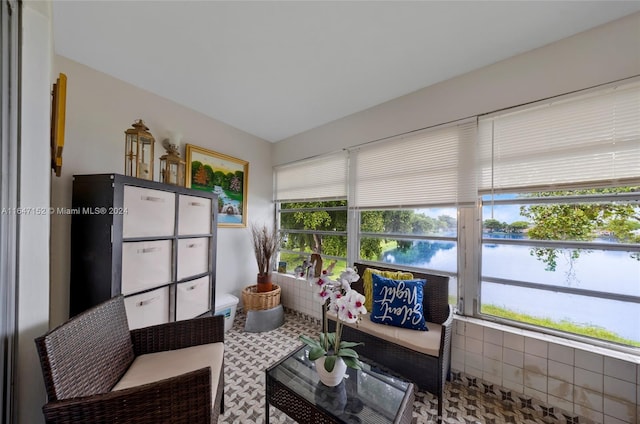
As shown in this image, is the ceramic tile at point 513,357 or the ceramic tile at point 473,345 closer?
the ceramic tile at point 513,357

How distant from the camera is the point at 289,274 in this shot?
3221 millimetres

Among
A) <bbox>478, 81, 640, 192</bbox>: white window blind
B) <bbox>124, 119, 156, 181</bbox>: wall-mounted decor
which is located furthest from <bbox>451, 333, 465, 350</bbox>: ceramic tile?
<bbox>124, 119, 156, 181</bbox>: wall-mounted decor

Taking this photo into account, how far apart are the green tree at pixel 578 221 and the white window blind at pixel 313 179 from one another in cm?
173

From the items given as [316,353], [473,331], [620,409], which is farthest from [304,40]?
[620,409]

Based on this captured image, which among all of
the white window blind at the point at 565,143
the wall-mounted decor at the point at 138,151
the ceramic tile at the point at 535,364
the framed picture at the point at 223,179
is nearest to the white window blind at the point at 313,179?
the framed picture at the point at 223,179

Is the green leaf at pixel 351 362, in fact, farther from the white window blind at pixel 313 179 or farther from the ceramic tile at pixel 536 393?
the white window blind at pixel 313 179

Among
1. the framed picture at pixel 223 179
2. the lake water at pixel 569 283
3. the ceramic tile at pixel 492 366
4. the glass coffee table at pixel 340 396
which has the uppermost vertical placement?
the framed picture at pixel 223 179

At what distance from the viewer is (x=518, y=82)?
1691 mm

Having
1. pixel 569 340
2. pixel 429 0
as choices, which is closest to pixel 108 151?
pixel 429 0

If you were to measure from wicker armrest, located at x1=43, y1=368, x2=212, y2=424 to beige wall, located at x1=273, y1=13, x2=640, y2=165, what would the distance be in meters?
2.43

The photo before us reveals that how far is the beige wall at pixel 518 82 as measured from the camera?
1.40 m

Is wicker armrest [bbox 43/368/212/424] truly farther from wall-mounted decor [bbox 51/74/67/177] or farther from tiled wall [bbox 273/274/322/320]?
tiled wall [bbox 273/274/322/320]

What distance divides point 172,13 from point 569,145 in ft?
8.90

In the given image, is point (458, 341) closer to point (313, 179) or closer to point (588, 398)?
point (588, 398)
